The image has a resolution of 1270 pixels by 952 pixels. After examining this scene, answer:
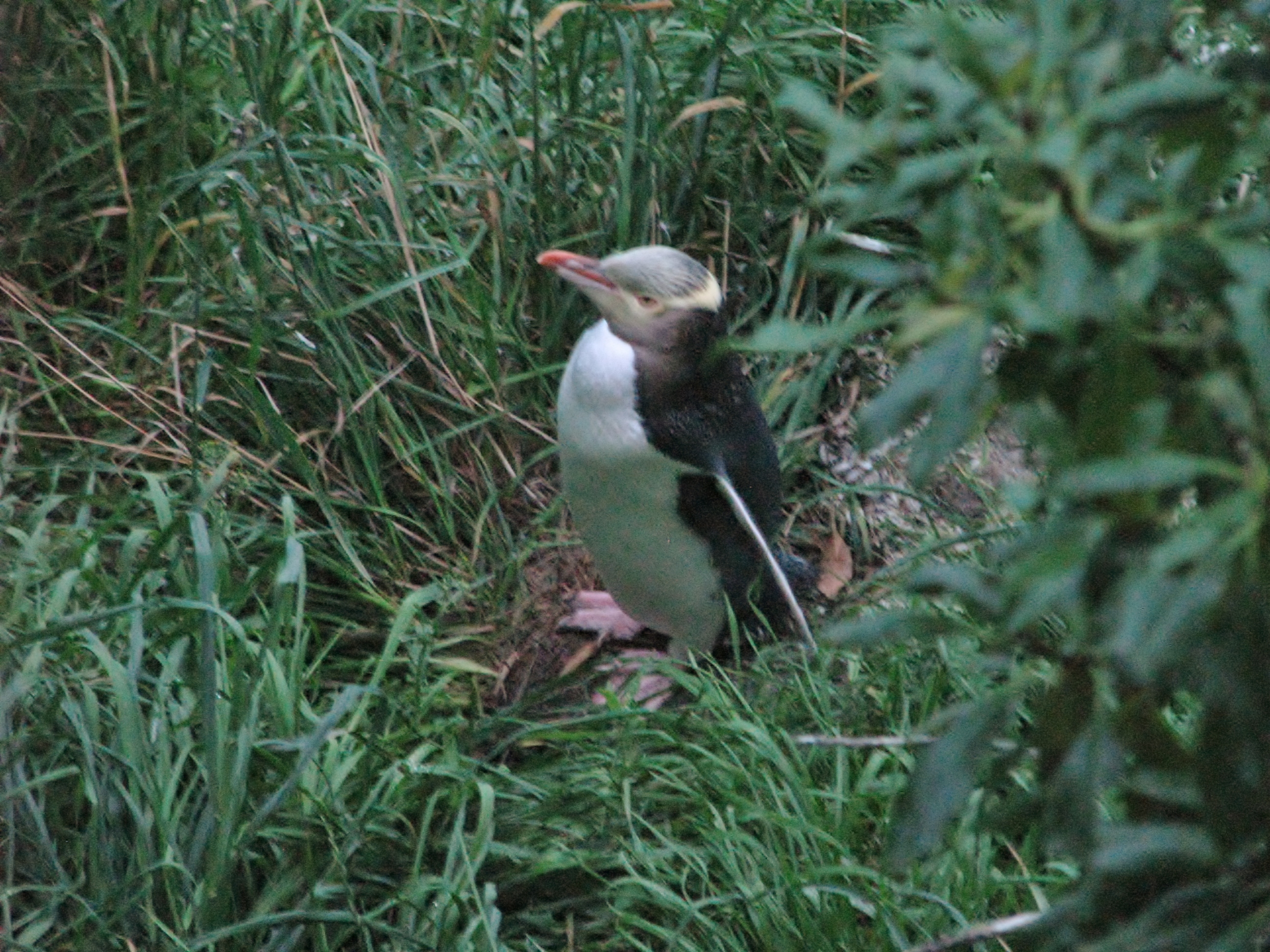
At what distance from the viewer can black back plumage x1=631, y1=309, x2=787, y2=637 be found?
326 cm

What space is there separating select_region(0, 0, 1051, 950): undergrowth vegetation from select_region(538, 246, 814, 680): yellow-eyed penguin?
8.4 inches

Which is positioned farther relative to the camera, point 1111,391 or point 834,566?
point 834,566

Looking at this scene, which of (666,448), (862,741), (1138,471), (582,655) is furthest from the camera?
(582,655)

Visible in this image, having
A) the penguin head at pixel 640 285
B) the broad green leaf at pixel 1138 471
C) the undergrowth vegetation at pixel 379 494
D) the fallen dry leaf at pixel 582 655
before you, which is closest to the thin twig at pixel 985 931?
the broad green leaf at pixel 1138 471

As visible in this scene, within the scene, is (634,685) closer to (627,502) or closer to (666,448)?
(627,502)

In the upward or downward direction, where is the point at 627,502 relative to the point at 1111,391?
downward

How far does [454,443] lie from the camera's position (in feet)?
12.3

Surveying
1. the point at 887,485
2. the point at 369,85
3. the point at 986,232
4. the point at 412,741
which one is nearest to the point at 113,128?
the point at 369,85

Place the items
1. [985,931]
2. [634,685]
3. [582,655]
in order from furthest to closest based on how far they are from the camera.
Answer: [582,655] → [634,685] → [985,931]

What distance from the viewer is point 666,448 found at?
325cm

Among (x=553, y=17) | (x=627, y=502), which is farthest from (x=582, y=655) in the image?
(x=553, y=17)

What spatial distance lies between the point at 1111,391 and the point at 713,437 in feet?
7.30

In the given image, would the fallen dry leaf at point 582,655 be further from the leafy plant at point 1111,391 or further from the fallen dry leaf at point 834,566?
the leafy plant at point 1111,391

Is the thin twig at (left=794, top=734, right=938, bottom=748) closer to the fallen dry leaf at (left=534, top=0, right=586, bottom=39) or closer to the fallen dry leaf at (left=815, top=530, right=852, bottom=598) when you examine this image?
the fallen dry leaf at (left=815, top=530, right=852, bottom=598)
